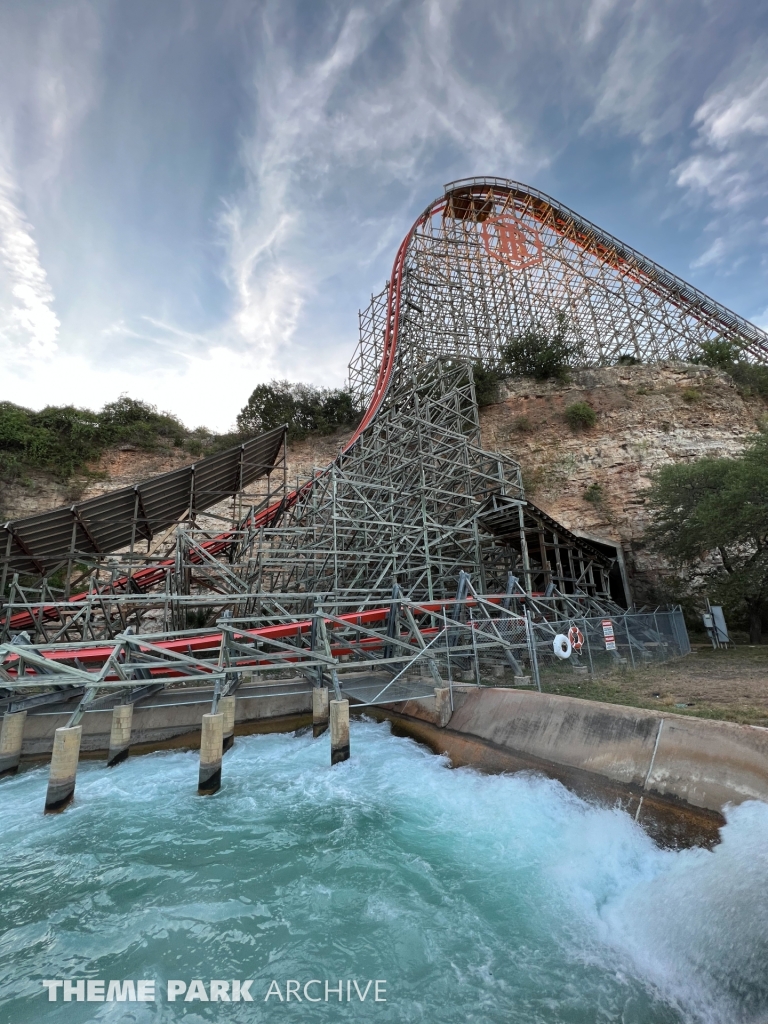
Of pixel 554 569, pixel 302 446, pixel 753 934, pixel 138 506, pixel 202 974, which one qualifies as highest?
pixel 302 446

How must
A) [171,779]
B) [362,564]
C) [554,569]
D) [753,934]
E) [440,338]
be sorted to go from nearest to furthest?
[753,934] → [171,779] → [362,564] → [554,569] → [440,338]

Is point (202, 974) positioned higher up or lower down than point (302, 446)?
lower down

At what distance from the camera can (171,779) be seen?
8.16m

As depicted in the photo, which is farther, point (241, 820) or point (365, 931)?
point (241, 820)

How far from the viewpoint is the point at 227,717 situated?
9133 millimetres

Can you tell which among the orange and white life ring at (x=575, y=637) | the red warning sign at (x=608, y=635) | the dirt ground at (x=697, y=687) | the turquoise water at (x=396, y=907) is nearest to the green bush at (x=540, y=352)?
the dirt ground at (x=697, y=687)

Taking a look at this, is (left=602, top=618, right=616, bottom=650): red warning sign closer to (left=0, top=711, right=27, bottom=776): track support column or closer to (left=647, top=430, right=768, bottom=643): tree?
(left=647, top=430, right=768, bottom=643): tree

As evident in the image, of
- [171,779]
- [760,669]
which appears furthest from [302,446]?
[760,669]

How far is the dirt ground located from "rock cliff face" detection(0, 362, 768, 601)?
28.0 ft

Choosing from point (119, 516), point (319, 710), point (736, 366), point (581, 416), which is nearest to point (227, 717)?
point (319, 710)

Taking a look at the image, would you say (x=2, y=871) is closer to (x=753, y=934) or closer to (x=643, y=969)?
(x=643, y=969)

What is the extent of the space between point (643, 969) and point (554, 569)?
16.1m

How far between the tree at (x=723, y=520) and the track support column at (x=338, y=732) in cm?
1254

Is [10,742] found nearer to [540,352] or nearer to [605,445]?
[605,445]
